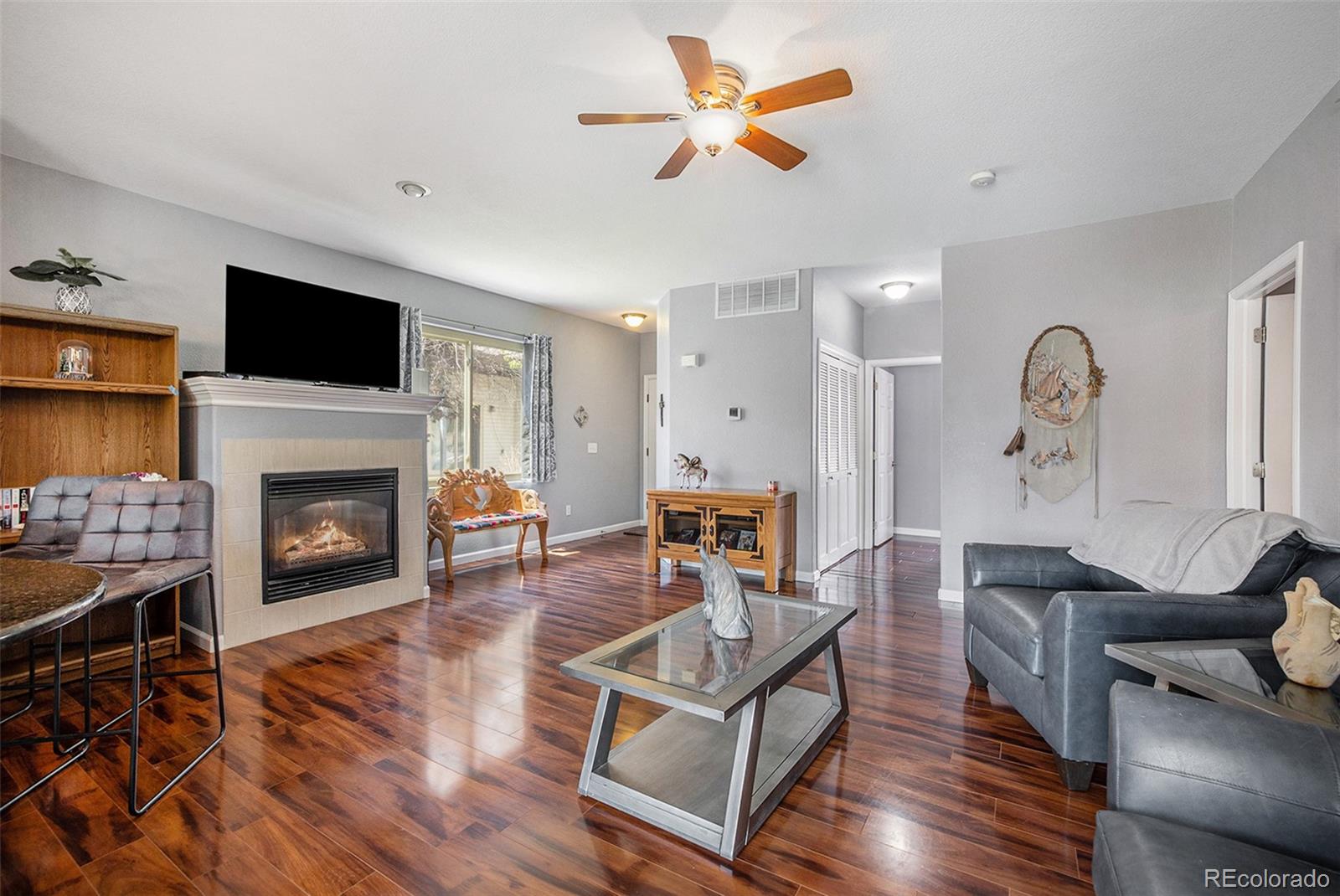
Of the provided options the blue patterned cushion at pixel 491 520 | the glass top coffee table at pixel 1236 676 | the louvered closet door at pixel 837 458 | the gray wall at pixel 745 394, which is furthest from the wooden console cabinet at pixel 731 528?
the glass top coffee table at pixel 1236 676

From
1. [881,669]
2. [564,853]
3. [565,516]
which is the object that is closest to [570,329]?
[565,516]

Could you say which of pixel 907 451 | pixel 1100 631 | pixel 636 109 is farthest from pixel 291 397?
pixel 907 451

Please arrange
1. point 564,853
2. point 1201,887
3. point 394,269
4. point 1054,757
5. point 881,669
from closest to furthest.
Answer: point 1201,887 → point 564,853 → point 1054,757 → point 881,669 → point 394,269

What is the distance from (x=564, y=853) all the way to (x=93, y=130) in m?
3.88

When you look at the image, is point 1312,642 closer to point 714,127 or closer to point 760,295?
point 714,127

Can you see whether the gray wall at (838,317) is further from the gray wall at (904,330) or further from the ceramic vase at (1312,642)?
the ceramic vase at (1312,642)

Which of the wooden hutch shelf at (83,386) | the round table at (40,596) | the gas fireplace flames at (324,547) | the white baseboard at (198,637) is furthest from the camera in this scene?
the gas fireplace flames at (324,547)

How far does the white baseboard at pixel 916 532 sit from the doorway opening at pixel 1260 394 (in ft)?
12.5

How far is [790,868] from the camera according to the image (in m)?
1.65

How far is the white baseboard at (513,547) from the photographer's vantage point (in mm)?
5672

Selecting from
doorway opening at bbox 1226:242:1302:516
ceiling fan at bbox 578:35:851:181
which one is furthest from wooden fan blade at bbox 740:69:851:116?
doorway opening at bbox 1226:242:1302:516

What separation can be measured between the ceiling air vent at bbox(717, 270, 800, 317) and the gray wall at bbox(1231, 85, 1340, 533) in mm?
3005

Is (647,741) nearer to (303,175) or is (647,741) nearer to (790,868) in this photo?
(790,868)

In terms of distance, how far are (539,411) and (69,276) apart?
3818 mm
